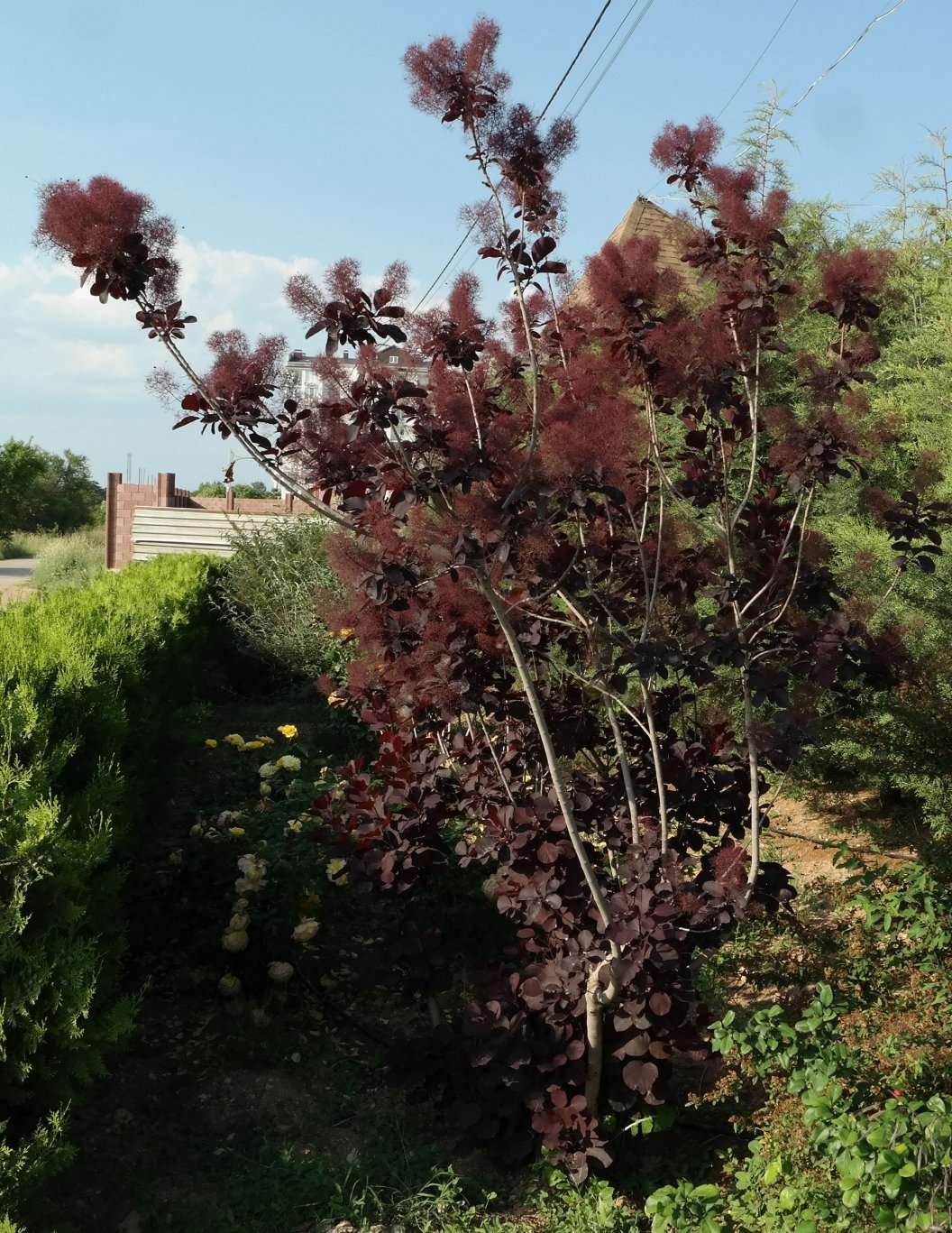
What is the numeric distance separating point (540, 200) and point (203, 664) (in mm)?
6893

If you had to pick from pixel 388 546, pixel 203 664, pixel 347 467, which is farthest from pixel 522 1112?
pixel 203 664

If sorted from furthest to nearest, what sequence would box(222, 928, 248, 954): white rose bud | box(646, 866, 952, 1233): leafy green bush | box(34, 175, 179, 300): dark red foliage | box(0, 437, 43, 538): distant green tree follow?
box(0, 437, 43, 538): distant green tree, box(222, 928, 248, 954): white rose bud, box(34, 175, 179, 300): dark red foliage, box(646, 866, 952, 1233): leafy green bush

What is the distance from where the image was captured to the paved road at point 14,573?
2270cm

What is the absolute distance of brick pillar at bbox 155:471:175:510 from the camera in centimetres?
2058

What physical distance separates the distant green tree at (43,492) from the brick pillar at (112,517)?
18675 millimetres

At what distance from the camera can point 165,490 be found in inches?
821

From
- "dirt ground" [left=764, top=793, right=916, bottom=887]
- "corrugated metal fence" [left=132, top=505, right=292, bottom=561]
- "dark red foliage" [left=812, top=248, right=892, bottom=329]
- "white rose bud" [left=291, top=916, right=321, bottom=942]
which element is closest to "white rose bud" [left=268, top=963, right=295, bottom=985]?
"white rose bud" [left=291, top=916, right=321, bottom=942]

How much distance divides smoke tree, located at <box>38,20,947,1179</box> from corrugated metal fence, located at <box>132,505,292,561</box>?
12453 millimetres

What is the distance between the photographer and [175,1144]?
3.21 meters

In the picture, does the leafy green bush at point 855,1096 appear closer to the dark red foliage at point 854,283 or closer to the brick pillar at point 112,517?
the dark red foliage at point 854,283

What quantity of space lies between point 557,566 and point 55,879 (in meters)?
1.50

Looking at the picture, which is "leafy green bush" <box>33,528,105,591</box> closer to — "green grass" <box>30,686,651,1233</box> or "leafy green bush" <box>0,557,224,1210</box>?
"green grass" <box>30,686,651,1233</box>

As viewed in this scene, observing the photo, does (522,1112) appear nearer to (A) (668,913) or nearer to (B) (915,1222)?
(A) (668,913)

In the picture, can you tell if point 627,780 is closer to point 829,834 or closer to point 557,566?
point 557,566
